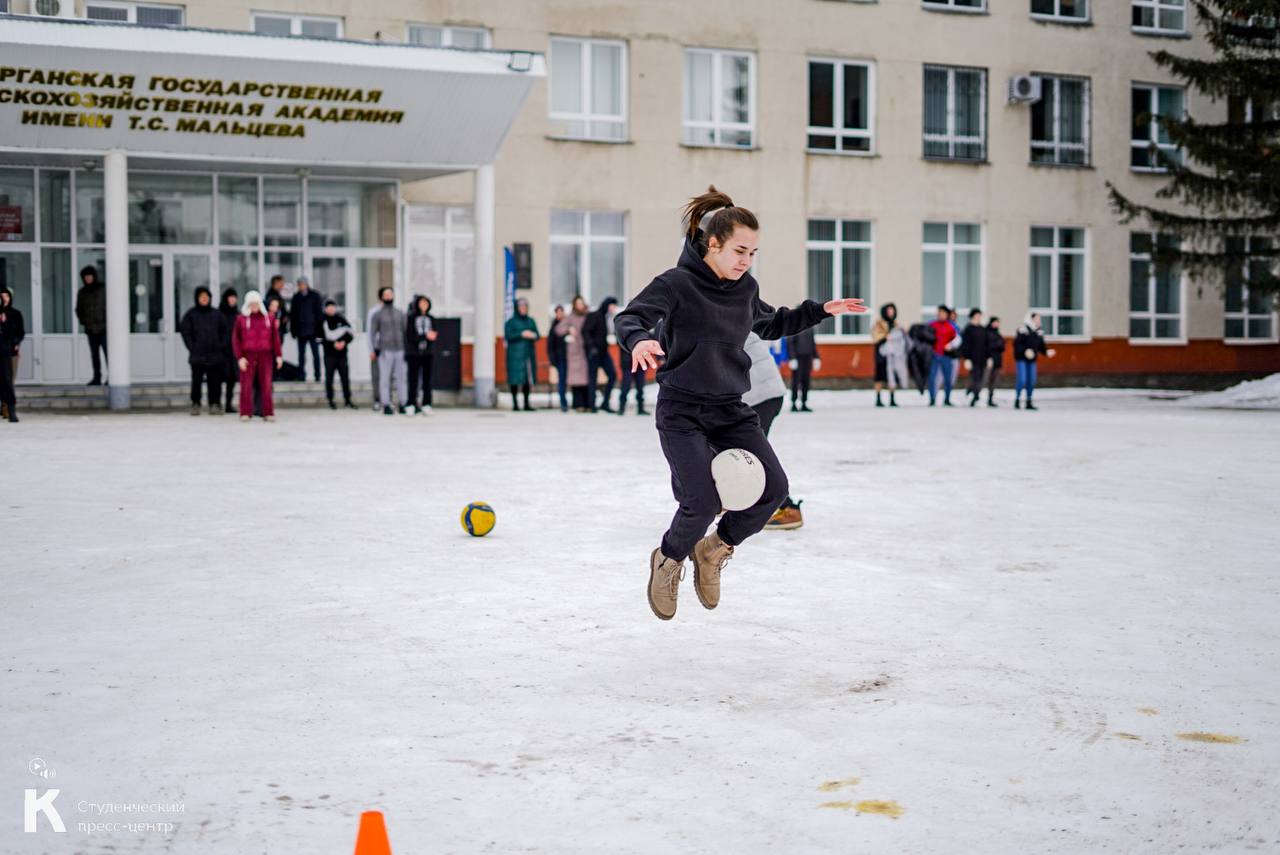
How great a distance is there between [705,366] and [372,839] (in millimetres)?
3391

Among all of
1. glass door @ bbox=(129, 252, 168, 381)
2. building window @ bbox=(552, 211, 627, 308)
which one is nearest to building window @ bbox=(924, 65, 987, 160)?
building window @ bbox=(552, 211, 627, 308)

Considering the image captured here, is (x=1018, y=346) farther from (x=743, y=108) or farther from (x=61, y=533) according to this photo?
(x=61, y=533)

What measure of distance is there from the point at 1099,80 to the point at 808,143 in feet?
26.1

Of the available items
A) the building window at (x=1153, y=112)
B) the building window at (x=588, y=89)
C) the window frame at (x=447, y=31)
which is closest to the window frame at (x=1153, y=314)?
the building window at (x=1153, y=112)

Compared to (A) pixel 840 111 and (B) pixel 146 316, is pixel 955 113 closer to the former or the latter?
(A) pixel 840 111

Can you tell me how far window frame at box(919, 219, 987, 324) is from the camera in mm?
35281

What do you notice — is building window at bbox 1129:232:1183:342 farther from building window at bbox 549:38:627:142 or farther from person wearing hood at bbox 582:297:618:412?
person wearing hood at bbox 582:297:618:412

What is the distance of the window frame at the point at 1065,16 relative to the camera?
36000 millimetres

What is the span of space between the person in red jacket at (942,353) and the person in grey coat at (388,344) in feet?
30.9

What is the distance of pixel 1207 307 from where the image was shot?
3822cm

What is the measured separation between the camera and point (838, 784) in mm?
4684

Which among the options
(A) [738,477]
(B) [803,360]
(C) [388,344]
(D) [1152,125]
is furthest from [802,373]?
(A) [738,477]

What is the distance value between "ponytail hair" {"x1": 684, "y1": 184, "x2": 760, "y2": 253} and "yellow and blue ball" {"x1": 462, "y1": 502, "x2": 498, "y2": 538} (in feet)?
12.4

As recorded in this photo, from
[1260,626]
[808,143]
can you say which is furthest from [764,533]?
[808,143]
